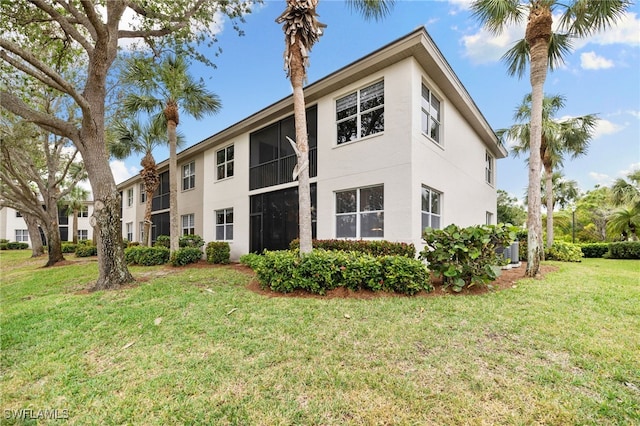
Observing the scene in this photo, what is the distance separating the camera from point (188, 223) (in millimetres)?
17984

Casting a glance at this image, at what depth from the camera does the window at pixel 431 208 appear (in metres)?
8.84

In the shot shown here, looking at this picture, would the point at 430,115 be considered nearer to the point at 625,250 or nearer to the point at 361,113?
the point at 361,113

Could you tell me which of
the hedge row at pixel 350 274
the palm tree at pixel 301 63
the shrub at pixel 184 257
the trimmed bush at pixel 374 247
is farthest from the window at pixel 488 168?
the shrub at pixel 184 257

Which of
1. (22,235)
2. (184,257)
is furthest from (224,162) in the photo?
(22,235)

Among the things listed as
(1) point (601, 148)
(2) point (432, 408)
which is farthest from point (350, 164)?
(1) point (601, 148)

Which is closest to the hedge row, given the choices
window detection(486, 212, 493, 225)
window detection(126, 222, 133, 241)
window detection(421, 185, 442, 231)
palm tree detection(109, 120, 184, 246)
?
window detection(421, 185, 442, 231)

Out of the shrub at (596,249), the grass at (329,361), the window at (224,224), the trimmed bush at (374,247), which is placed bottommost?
the shrub at (596,249)

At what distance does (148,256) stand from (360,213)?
10.5 meters

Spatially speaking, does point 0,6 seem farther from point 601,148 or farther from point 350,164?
point 601,148

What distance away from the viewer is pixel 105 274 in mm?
7363

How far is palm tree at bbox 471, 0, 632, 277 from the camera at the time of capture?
26.6 ft

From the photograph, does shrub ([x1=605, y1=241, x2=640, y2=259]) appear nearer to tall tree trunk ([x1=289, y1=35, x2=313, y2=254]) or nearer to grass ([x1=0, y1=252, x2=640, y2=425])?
grass ([x1=0, y1=252, x2=640, y2=425])

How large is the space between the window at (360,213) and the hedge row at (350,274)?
8.13 feet

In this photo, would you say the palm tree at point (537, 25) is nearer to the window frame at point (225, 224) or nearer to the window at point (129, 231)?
the window frame at point (225, 224)
